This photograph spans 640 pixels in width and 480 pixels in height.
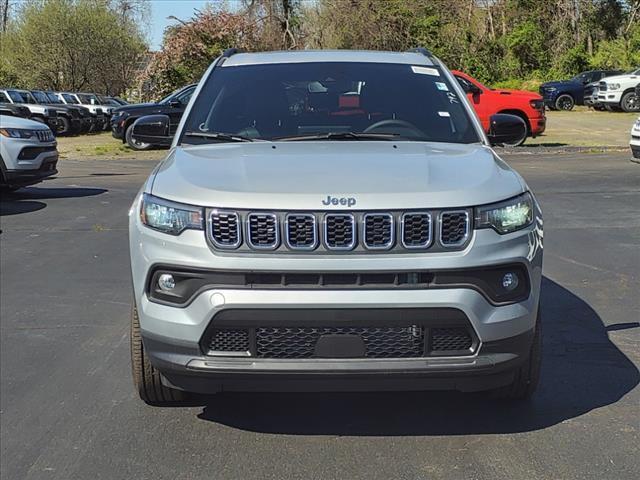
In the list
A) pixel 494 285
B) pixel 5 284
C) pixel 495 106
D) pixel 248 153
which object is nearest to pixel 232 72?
pixel 248 153

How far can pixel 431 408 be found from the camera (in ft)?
13.3

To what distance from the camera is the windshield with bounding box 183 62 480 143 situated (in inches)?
177

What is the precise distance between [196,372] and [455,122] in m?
2.18

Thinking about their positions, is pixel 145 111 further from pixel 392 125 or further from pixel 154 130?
pixel 392 125

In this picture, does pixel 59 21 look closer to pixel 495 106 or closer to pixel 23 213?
pixel 495 106

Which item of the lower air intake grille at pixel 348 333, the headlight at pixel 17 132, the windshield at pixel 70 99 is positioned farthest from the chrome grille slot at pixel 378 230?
the windshield at pixel 70 99

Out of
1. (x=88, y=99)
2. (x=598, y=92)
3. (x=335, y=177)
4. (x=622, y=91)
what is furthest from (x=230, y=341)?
(x=598, y=92)

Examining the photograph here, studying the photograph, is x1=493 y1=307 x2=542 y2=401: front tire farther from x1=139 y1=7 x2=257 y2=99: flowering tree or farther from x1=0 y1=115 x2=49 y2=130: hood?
x1=139 y1=7 x2=257 y2=99: flowering tree

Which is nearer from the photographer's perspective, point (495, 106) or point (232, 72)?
point (232, 72)

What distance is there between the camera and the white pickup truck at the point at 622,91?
31.4m

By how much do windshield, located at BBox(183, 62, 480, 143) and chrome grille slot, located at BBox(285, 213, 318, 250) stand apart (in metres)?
1.25

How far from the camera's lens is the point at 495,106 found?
18656 mm

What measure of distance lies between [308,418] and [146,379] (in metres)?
0.81

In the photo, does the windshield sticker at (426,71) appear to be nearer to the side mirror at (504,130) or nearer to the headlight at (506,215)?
the side mirror at (504,130)
